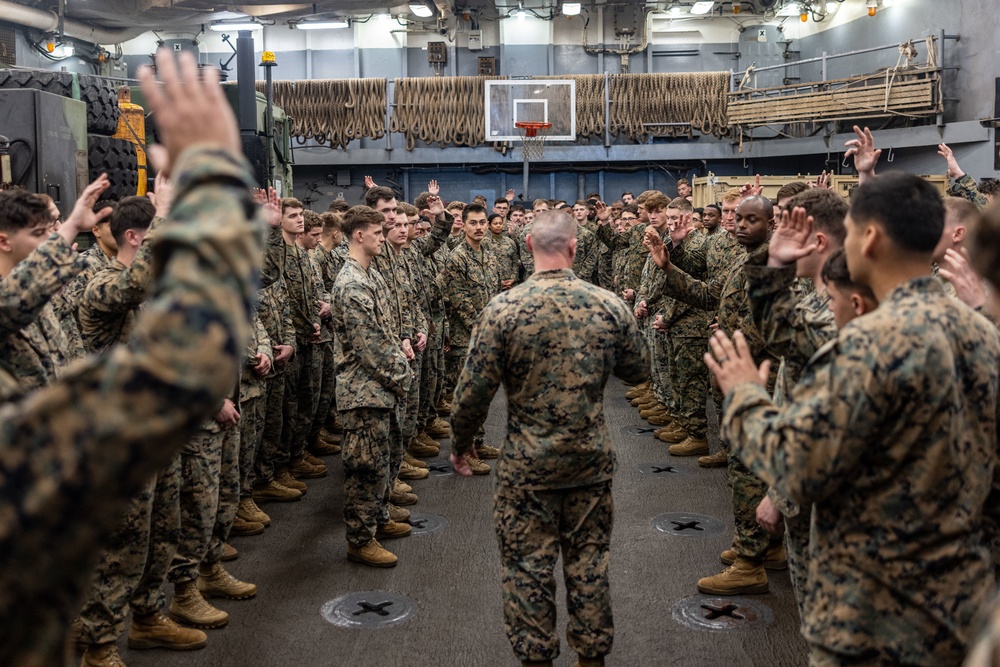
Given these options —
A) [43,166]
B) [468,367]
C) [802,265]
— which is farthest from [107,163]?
[802,265]

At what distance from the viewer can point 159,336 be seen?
3.76 ft

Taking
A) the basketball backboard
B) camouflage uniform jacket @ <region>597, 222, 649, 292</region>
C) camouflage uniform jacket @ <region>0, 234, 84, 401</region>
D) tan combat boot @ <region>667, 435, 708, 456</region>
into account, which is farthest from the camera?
the basketball backboard

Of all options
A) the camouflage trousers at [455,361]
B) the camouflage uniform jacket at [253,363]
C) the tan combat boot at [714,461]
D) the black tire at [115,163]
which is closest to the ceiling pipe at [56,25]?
the black tire at [115,163]

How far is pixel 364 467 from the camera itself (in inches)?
189

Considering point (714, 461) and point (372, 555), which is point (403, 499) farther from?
point (714, 461)

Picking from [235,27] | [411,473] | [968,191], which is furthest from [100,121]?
[235,27]

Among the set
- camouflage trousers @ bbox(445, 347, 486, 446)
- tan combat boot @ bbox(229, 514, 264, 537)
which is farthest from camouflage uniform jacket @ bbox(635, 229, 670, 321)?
tan combat boot @ bbox(229, 514, 264, 537)

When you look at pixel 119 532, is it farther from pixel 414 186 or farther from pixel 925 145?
pixel 414 186

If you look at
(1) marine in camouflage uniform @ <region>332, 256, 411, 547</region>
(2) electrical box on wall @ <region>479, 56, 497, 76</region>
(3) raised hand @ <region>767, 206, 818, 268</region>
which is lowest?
(1) marine in camouflage uniform @ <region>332, 256, 411, 547</region>

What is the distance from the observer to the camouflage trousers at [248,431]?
4.90 m

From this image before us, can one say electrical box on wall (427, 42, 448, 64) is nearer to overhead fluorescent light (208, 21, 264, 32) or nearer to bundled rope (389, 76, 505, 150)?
bundled rope (389, 76, 505, 150)

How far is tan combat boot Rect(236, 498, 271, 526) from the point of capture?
5.43 meters

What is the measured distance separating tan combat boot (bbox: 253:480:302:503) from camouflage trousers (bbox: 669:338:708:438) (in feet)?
10.1

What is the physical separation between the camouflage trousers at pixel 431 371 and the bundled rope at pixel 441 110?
10.9m
